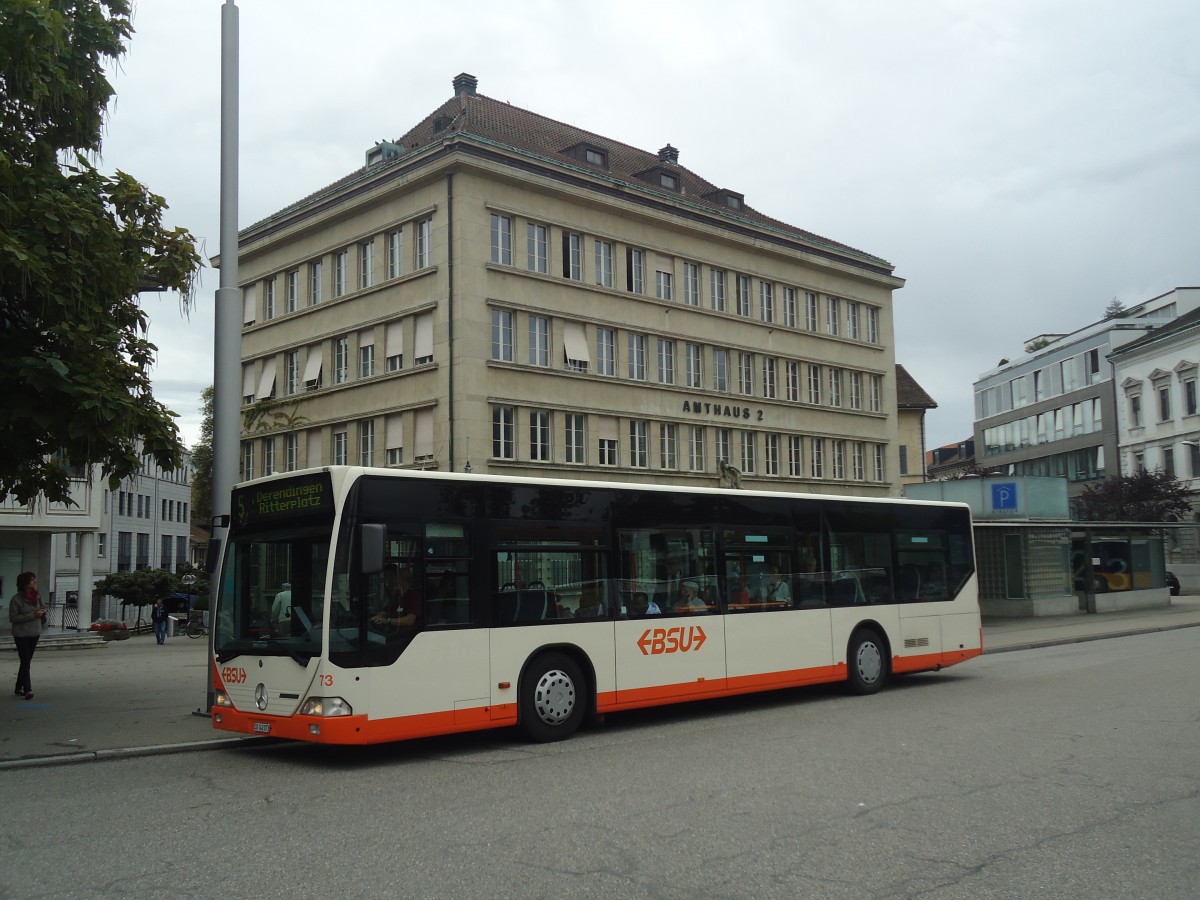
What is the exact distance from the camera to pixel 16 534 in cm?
4184

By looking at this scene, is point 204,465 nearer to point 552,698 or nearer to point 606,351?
point 606,351

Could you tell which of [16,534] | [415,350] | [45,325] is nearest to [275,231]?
[415,350]

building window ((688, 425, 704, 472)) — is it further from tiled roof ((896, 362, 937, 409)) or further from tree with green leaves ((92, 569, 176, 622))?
tiled roof ((896, 362, 937, 409))

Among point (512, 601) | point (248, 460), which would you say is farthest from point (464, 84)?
point (512, 601)

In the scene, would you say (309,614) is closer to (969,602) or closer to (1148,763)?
(1148,763)

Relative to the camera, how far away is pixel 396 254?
1543 inches

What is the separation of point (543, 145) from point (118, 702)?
31.6m

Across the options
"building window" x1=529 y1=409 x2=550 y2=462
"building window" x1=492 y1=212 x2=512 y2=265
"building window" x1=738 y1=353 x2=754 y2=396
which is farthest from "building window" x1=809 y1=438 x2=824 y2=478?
"building window" x1=492 y1=212 x2=512 y2=265

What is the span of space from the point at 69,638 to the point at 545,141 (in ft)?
79.6

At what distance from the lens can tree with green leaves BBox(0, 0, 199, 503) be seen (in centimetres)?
1162

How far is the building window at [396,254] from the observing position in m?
38.8

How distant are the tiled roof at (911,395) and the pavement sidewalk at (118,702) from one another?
39.4m

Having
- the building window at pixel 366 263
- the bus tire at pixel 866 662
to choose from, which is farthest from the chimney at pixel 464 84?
the bus tire at pixel 866 662

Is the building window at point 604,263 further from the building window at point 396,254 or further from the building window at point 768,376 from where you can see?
the building window at point 768,376
